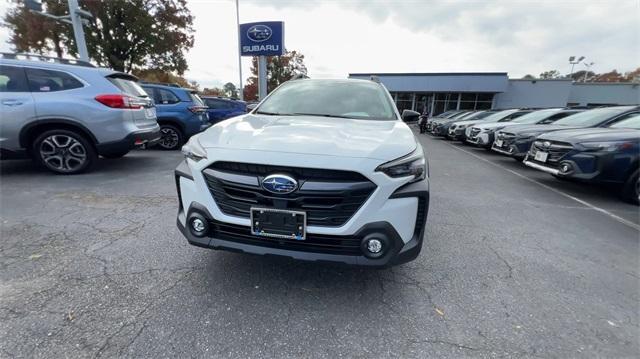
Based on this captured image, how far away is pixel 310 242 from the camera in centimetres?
180

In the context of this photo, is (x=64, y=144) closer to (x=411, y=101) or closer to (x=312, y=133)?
(x=312, y=133)

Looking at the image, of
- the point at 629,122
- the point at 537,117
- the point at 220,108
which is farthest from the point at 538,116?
the point at 220,108

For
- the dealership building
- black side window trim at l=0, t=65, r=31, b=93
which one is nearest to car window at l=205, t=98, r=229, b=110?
black side window trim at l=0, t=65, r=31, b=93

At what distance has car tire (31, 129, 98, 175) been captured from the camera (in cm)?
455

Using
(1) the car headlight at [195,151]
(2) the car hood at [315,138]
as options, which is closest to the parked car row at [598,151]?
(2) the car hood at [315,138]

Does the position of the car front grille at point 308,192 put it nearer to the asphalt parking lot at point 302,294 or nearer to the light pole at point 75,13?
the asphalt parking lot at point 302,294

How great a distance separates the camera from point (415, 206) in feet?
5.97

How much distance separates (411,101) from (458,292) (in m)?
31.4

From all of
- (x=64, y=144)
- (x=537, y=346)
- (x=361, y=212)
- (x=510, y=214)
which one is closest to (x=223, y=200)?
(x=361, y=212)

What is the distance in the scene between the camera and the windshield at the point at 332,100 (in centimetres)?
288

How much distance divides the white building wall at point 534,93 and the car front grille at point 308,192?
33675 millimetres

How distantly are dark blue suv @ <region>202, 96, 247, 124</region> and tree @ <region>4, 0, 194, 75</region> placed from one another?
1271 cm

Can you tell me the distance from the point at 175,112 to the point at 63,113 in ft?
9.75

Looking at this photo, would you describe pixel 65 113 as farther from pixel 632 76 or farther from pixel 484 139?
pixel 632 76
